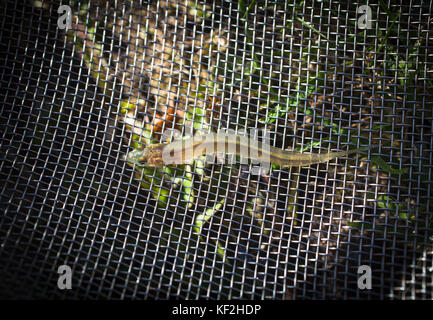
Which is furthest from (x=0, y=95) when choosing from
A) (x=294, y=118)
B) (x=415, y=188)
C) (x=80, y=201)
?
(x=415, y=188)

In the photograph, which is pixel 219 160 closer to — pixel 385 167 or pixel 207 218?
pixel 207 218

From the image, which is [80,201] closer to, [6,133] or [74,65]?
[6,133]

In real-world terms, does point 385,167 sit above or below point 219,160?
above

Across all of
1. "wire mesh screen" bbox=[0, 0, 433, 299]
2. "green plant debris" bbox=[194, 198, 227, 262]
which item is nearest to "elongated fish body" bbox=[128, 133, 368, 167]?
"wire mesh screen" bbox=[0, 0, 433, 299]

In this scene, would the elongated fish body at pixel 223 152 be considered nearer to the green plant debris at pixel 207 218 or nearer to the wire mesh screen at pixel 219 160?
the wire mesh screen at pixel 219 160

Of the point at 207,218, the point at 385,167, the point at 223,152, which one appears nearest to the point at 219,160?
the point at 223,152

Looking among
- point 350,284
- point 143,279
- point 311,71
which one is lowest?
point 143,279

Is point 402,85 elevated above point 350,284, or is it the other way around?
point 402,85
